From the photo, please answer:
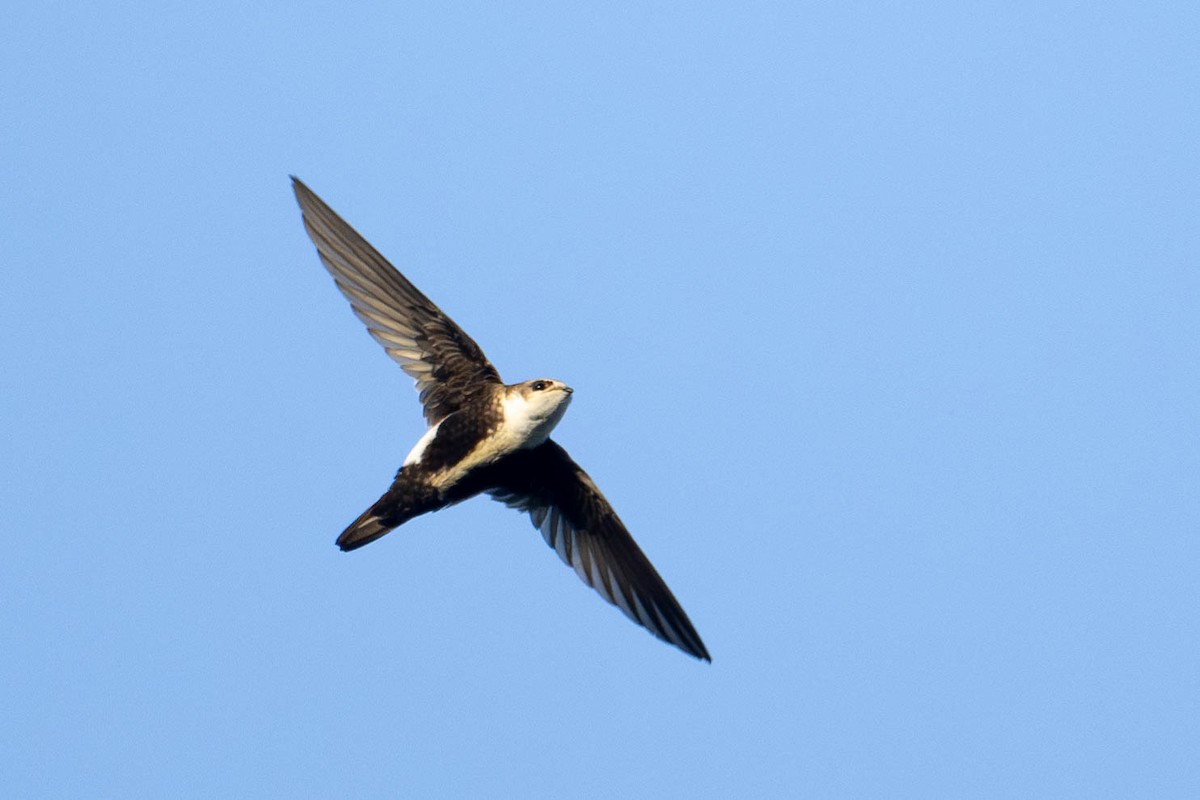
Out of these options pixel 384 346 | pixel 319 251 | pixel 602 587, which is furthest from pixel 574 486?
pixel 319 251

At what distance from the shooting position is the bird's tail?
18.4ft

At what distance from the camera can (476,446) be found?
5672 mm

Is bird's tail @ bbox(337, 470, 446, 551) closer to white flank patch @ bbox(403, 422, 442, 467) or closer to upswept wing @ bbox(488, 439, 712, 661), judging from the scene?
white flank patch @ bbox(403, 422, 442, 467)

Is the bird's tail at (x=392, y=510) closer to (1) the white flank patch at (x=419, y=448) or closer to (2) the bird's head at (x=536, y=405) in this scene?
(1) the white flank patch at (x=419, y=448)

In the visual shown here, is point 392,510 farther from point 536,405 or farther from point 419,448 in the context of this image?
point 536,405

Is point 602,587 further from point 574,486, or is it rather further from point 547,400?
point 547,400

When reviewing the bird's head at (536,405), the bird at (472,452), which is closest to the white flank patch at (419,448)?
the bird at (472,452)

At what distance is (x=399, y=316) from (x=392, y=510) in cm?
82

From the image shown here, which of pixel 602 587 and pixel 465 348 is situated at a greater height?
pixel 465 348

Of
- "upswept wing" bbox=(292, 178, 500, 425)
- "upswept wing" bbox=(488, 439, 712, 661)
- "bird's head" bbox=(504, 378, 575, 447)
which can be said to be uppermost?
"upswept wing" bbox=(292, 178, 500, 425)

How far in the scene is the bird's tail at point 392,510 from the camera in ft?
18.4

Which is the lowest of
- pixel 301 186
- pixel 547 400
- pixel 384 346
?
pixel 547 400

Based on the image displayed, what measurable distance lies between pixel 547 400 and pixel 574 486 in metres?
0.66

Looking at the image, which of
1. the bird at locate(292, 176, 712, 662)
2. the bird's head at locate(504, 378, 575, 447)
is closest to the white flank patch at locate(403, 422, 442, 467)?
the bird at locate(292, 176, 712, 662)
